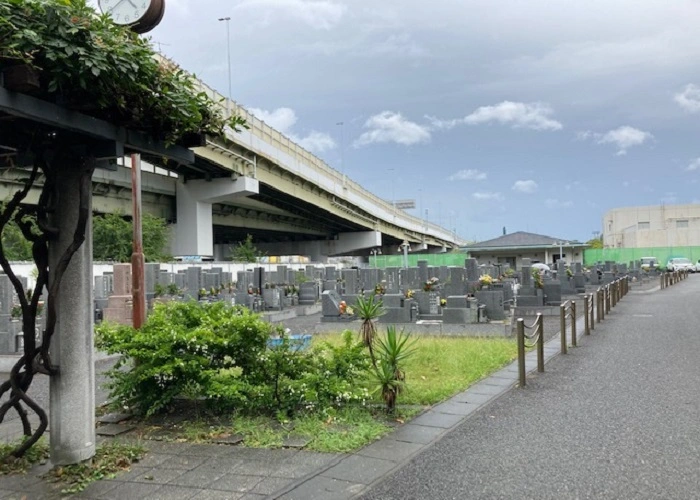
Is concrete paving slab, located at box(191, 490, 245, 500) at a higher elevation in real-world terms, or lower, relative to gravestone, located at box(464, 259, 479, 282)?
lower

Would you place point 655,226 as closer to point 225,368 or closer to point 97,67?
point 225,368

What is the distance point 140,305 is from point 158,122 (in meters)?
4.51

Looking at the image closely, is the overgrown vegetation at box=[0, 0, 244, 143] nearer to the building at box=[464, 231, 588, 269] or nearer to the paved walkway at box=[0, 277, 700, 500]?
the paved walkway at box=[0, 277, 700, 500]

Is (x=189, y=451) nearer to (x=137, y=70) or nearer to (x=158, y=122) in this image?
(x=158, y=122)

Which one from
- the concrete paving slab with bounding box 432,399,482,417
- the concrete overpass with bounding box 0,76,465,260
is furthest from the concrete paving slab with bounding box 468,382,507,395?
the concrete overpass with bounding box 0,76,465,260

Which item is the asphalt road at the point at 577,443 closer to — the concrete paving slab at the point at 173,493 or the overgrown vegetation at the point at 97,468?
the concrete paving slab at the point at 173,493

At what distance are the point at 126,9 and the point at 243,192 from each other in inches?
1144

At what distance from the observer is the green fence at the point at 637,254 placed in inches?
2549

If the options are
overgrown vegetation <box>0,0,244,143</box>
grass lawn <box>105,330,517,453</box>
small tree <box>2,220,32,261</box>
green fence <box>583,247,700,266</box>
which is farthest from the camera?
green fence <box>583,247,700,266</box>

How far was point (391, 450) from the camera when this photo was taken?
5.62 meters

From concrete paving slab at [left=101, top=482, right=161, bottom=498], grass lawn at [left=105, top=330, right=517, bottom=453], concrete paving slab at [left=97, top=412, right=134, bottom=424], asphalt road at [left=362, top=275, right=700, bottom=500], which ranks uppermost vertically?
concrete paving slab at [left=97, top=412, right=134, bottom=424]

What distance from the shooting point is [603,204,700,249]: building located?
277ft

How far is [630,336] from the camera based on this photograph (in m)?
13.9

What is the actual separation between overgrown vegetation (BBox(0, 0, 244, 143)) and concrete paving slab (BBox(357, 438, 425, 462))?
3.38 m
